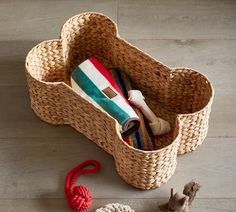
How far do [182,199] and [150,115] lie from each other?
0.96 feet

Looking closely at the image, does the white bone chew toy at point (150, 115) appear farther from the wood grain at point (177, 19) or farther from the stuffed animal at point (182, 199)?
the wood grain at point (177, 19)

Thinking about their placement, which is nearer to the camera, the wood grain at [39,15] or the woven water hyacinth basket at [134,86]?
the woven water hyacinth basket at [134,86]

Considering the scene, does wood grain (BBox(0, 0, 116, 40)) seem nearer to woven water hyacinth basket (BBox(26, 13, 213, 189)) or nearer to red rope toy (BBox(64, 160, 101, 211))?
woven water hyacinth basket (BBox(26, 13, 213, 189))

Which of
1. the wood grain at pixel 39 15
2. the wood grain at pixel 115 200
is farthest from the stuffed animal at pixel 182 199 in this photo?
the wood grain at pixel 39 15

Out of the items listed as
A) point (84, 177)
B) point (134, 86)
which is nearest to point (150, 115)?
point (134, 86)

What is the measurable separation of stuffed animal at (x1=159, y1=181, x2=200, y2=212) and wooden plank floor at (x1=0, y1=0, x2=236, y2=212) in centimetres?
5

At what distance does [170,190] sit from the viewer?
4.91 ft

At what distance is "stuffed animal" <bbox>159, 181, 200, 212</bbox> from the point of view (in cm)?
139

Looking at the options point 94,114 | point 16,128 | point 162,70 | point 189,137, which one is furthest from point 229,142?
point 16,128

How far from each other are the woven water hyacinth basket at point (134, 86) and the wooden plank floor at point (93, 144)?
0.15 feet

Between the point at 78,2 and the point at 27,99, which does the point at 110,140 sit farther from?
the point at 78,2

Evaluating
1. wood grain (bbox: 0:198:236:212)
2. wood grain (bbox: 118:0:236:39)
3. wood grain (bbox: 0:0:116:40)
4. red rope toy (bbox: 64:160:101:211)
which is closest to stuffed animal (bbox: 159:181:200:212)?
wood grain (bbox: 0:198:236:212)

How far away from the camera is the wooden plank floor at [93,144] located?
149 cm

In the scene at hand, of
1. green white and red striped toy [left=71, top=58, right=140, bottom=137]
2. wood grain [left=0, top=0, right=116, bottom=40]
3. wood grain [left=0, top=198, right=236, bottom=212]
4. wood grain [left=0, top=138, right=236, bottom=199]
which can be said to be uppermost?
wood grain [left=0, top=0, right=116, bottom=40]
